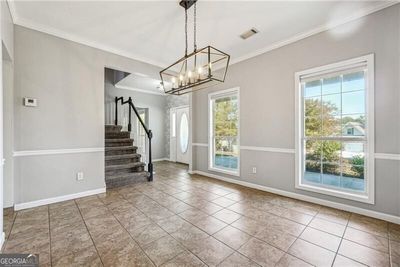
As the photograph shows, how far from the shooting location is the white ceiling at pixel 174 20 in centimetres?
241

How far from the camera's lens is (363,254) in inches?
68.0

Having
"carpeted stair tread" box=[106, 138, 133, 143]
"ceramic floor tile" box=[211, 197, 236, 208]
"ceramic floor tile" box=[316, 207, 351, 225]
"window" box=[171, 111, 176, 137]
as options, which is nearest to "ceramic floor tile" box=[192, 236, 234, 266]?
"ceramic floor tile" box=[211, 197, 236, 208]

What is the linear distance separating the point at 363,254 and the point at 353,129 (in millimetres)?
1684

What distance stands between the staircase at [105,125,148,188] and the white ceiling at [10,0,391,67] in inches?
90.5

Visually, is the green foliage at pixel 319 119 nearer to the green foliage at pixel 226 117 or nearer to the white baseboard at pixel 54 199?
the green foliage at pixel 226 117

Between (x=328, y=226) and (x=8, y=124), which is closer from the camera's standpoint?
(x=328, y=226)

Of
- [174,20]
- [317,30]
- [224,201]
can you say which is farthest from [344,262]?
[174,20]

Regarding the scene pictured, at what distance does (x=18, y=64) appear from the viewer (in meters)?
2.71

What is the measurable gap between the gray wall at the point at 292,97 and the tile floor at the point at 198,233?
1.86 ft

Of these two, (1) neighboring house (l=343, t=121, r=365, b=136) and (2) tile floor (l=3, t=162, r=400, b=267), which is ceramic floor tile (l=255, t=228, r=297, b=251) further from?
(1) neighboring house (l=343, t=121, r=365, b=136)

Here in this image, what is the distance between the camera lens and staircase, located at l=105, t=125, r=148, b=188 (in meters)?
3.95

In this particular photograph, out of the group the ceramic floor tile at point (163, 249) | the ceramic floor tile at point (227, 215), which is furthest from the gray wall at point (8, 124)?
the ceramic floor tile at point (227, 215)

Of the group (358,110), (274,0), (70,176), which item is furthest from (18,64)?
(358,110)

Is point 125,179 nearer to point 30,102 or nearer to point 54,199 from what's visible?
point 54,199
